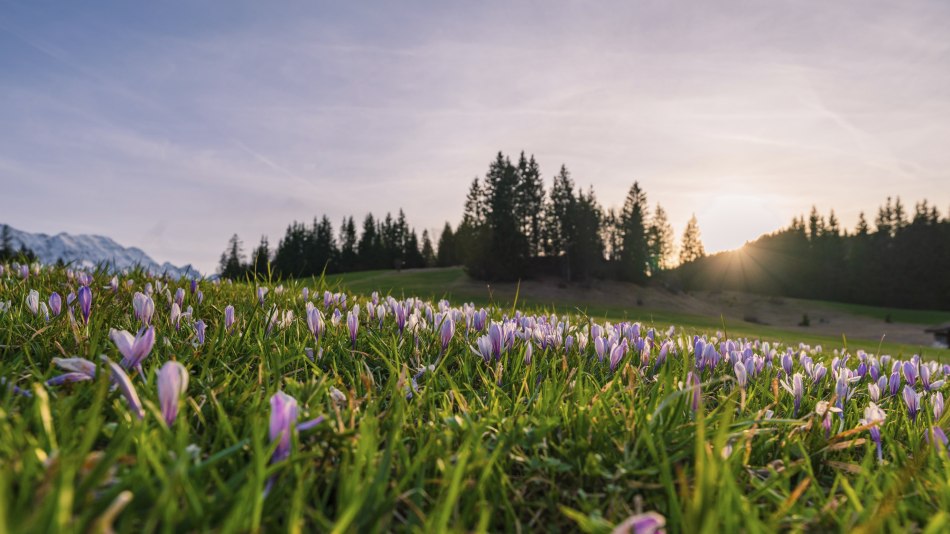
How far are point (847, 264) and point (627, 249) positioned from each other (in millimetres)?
49616

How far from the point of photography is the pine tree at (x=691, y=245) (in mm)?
110188

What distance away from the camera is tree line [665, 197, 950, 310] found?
8506 centimetres

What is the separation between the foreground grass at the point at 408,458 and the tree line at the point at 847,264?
275ft

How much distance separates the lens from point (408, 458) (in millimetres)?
1635

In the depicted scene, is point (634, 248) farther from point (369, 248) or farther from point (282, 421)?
point (282, 421)

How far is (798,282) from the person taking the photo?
97500 mm

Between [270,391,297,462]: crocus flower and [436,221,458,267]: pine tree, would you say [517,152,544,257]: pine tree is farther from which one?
[270,391,297,462]: crocus flower

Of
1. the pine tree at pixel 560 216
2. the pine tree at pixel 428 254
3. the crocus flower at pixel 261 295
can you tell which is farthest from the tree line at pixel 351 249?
the crocus flower at pixel 261 295

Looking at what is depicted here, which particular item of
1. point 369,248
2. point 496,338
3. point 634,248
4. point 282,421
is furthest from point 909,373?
Result: point 369,248

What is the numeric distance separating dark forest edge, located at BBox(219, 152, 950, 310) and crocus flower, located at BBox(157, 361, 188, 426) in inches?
1681

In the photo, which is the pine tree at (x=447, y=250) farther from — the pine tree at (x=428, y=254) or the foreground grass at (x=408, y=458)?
the foreground grass at (x=408, y=458)

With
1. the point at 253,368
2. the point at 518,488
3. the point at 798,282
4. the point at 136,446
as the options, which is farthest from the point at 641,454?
the point at 798,282

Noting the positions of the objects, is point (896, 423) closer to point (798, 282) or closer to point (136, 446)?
point (136, 446)

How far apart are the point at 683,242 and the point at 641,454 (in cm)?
11942
